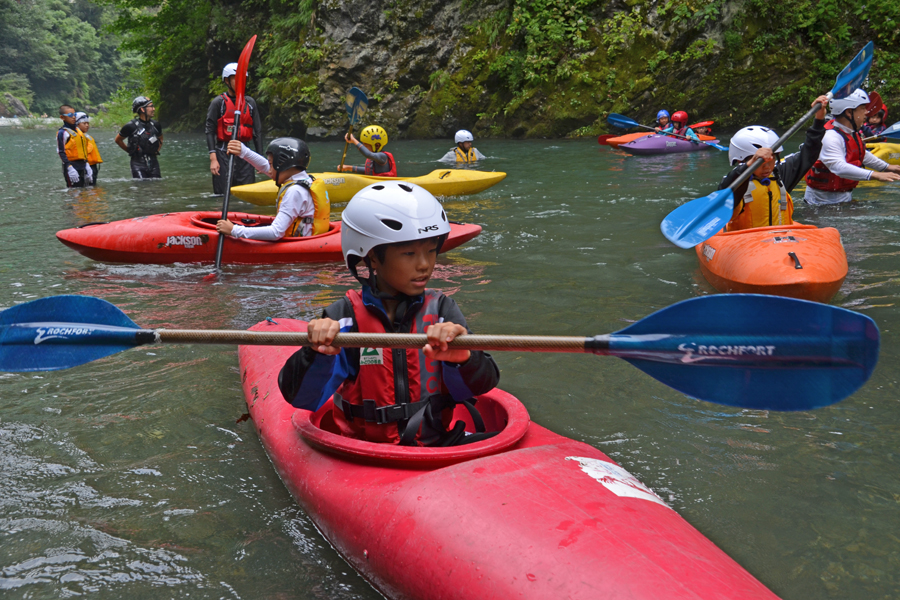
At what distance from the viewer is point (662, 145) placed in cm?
1320

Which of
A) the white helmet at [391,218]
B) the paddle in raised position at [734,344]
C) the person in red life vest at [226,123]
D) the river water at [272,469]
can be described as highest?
the person in red life vest at [226,123]

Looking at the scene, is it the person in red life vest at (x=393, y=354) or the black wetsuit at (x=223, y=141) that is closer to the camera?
the person in red life vest at (x=393, y=354)

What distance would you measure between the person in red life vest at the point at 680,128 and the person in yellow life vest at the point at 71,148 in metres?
10.1

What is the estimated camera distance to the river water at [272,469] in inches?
90.4

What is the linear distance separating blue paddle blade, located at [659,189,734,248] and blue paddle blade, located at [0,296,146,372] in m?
3.45

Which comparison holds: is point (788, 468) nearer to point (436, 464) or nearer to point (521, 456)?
point (521, 456)

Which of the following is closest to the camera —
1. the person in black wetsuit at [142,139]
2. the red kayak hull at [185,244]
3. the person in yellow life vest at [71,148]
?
the red kayak hull at [185,244]

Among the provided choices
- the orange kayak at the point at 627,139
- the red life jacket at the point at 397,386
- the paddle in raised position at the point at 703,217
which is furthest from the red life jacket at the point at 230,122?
the orange kayak at the point at 627,139

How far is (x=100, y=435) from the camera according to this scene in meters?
3.23

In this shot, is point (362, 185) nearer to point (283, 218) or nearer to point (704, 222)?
point (283, 218)

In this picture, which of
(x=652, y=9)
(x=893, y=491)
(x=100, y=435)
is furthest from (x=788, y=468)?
(x=652, y=9)

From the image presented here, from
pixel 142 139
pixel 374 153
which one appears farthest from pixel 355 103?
pixel 142 139

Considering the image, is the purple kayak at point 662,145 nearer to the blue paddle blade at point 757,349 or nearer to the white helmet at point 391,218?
the white helmet at point 391,218

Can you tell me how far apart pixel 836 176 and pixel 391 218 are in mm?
6072
